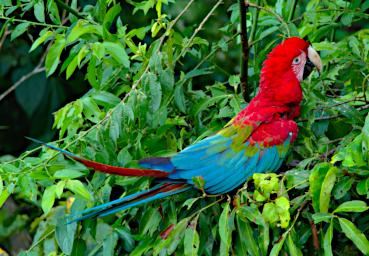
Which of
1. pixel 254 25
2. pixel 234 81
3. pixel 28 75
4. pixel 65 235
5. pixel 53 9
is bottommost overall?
pixel 28 75

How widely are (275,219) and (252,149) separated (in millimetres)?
432

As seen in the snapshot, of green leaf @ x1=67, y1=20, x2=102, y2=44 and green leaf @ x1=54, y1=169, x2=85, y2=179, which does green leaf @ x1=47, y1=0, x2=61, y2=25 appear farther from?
green leaf @ x1=54, y1=169, x2=85, y2=179

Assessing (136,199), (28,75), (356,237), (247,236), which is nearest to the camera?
(356,237)

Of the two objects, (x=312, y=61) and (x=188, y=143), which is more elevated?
(x=312, y=61)

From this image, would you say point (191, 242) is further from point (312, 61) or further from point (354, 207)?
point (312, 61)

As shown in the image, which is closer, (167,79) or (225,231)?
(225,231)

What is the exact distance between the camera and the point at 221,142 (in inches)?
77.3

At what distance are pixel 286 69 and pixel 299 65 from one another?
1.8 inches

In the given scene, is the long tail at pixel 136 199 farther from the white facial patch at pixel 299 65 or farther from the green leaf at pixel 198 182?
the white facial patch at pixel 299 65

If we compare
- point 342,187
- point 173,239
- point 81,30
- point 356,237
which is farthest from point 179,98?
point 356,237

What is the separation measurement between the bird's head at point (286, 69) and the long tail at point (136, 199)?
371 mm

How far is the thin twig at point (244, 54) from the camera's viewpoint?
6.48 ft

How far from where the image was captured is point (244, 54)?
2020 mm

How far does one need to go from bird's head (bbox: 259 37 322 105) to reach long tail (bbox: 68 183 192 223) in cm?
37
